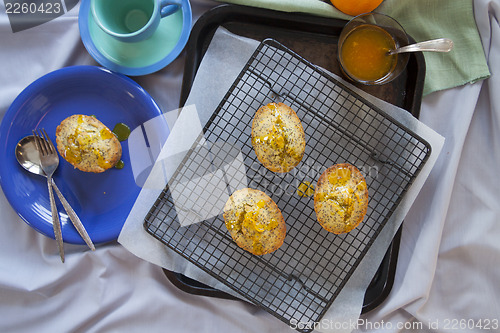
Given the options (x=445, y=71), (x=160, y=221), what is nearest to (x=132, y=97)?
(x=160, y=221)

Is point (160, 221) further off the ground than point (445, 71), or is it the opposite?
point (445, 71)

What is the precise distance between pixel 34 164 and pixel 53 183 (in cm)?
10

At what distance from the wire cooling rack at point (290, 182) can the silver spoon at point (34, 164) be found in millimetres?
263

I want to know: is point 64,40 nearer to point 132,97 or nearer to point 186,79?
point 132,97

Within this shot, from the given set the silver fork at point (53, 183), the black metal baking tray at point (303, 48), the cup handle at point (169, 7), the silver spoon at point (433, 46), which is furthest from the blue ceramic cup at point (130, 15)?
the silver spoon at point (433, 46)

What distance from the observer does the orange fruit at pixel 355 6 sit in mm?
1617

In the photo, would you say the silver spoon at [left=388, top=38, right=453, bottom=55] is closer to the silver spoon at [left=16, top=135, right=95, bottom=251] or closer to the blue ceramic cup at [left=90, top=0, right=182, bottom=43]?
the blue ceramic cup at [left=90, top=0, right=182, bottom=43]

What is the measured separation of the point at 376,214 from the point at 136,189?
35.3 inches

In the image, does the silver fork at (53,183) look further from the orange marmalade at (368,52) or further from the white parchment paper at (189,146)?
the orange marmalade at (368,52)

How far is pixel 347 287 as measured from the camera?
1.69 metres

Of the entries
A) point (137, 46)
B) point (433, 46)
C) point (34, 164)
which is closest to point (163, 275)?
point (34, 164)

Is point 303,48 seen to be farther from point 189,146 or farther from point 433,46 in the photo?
point 189,146

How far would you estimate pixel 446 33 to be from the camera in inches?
69.2

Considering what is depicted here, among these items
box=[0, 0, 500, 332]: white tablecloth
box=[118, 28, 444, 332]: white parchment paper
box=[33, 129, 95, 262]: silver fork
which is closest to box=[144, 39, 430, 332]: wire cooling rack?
box=[118, 28, 444, 332]: white parchment paper
